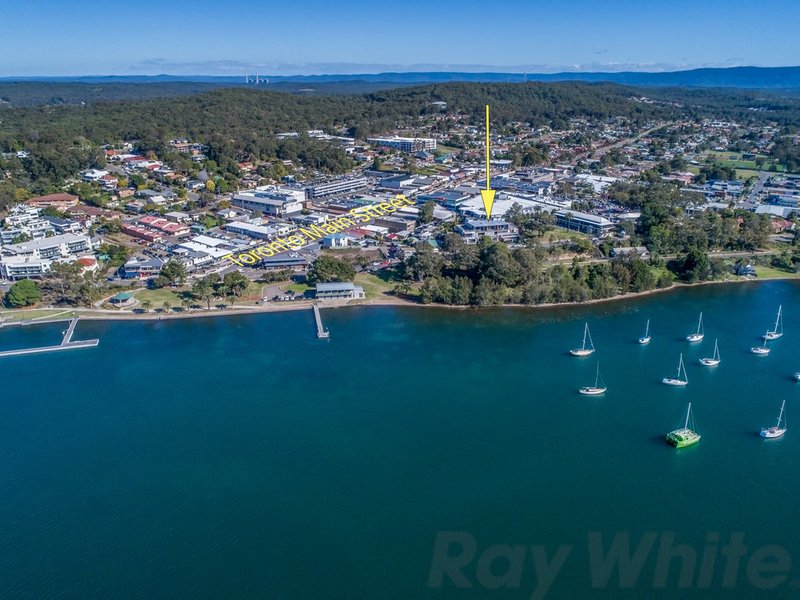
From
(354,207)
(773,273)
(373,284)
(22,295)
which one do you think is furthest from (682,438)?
(354,207)

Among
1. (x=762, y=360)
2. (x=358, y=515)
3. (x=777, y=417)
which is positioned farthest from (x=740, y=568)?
(x=762, y=360)

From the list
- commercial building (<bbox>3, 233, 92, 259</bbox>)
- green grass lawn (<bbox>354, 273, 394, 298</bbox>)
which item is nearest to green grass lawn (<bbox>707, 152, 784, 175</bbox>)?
green grass lawn (<bbox>354, 273, 394, 298</bbox>)

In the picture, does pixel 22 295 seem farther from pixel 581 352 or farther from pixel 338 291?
pixel 581 352

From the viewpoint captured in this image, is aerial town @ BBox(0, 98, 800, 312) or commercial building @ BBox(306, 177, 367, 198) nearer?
aerial town @ BBox(0, 98, 800, 312)

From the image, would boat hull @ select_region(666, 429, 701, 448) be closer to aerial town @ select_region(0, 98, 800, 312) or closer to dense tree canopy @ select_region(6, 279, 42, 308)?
aerial town @ select_region(0, 98, 800, 312)

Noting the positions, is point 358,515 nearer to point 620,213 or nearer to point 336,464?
point 336,464

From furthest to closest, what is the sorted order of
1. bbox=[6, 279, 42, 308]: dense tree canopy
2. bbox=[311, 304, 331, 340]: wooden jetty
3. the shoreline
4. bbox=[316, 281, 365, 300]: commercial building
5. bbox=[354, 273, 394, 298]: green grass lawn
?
1. bbox=[354, 273, 394, 298]: green grass lawn
2. bbox=[316, 281, 365, 300]: commercial building
3. bbox=[6, 279, 42, 308]: dense tree canopy
4. the shoreline
5. bbox=[311, 304, 331, 340]: wooden jetty
